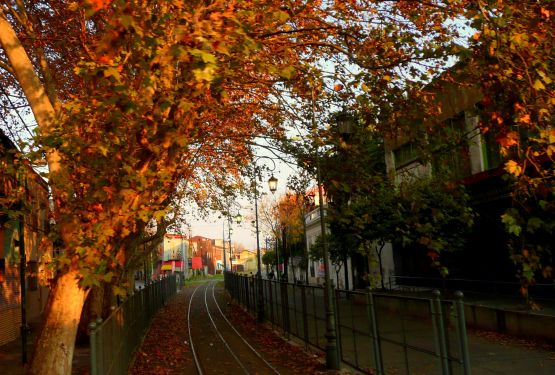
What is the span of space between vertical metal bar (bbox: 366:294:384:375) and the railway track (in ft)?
10.9

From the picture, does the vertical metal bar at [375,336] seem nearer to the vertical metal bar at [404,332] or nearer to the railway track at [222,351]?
the vertical metal bar at [404,332]

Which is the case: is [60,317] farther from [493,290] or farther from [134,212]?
[493,290]

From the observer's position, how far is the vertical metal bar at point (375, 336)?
9.27 meters

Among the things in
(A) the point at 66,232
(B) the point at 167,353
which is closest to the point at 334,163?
(A) the point at 66,232

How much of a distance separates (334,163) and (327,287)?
3275mm

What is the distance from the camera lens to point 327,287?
466 inches

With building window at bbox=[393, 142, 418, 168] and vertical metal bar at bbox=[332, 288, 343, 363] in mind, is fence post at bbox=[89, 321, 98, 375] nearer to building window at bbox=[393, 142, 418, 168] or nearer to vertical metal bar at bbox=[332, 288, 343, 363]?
vertical metal bar at bbox=[332, 288, 343, 363]

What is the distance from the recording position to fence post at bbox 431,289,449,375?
6863mm

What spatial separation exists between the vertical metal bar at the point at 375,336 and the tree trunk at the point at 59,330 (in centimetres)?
525

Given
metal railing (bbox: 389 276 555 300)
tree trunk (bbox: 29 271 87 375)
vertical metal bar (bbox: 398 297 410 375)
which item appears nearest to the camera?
tree trunk (bbox: 29 271 87 375)

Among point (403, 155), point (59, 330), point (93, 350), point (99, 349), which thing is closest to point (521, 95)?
point (93, 350)

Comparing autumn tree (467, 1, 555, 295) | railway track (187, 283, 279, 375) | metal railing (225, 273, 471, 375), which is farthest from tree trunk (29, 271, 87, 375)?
railway track (187, 283, 279, 375)

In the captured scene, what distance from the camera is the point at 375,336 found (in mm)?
9453

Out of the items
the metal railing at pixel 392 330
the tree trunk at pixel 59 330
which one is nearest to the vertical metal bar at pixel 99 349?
the tree trunk at pixel 59 330
